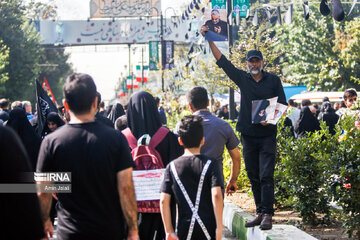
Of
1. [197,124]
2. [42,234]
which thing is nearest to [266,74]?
[197,124]

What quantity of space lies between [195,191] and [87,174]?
102 cm

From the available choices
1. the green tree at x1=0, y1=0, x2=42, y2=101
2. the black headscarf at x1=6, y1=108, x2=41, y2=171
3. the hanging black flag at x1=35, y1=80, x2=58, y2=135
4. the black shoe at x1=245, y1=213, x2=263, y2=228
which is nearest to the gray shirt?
the black shoe at x1=245, y1=213, x2=263, y2=228

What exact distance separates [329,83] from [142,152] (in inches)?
1278

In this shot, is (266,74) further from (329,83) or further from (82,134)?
(329,83)

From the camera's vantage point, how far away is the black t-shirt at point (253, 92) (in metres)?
6.92

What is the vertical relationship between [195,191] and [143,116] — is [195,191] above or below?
below

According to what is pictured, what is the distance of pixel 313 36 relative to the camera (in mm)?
36812

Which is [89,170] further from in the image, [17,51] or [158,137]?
[17,51]

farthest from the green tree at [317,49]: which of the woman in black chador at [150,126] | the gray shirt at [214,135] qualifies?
the woman in black chador at [150,126]

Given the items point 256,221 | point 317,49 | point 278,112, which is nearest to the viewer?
point 278,112

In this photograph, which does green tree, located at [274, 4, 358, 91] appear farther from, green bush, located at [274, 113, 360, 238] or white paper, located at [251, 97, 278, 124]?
white paper, located at [251, 97, 278, 124]

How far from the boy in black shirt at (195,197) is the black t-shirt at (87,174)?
0.78 m

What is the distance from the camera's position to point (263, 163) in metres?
6.90

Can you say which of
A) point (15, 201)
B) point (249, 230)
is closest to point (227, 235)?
point (249, 230)
